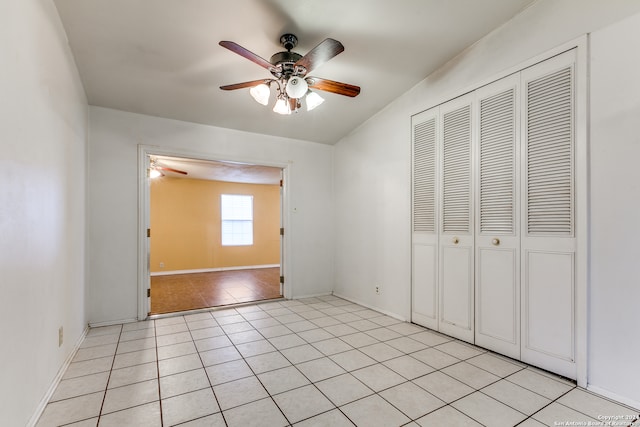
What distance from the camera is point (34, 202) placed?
177 centimetres

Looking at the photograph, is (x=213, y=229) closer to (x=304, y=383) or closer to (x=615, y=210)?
(x=304, y=383)

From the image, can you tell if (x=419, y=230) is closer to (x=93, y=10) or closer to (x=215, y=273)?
(x=93, y=10)

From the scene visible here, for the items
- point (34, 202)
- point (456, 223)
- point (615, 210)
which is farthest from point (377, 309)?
point (34, 202)

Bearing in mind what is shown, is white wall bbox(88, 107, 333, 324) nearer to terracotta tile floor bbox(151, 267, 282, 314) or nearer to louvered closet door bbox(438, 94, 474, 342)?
terracotta tile floor bbox(151, 267, 282, 314)

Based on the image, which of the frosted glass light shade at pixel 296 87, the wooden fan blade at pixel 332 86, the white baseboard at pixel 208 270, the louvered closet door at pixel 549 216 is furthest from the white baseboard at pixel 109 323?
the louvered closet door at pixel 549 216

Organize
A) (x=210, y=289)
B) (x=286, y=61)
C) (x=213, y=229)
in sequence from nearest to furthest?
(x=286, y=61), (x=210, y=289), (x=213, y=229)

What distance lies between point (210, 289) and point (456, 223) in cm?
433

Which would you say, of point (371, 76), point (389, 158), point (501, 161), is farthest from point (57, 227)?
point (501, 161)

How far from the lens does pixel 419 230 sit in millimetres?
3490

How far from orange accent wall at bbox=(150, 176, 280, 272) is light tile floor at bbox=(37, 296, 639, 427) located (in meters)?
3.99

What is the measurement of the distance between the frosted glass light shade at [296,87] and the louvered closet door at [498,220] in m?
1.74

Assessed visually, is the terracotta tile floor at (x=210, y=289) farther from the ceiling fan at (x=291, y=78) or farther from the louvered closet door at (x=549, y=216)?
the louvered closet door at (x=549, y=216)

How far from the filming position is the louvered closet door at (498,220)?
2.59 metres

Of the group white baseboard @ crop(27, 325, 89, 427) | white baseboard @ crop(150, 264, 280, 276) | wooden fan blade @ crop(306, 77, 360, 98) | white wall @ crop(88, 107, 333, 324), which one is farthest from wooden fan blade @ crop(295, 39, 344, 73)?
white baseboard @ crop(150, 264, 280, 276)
